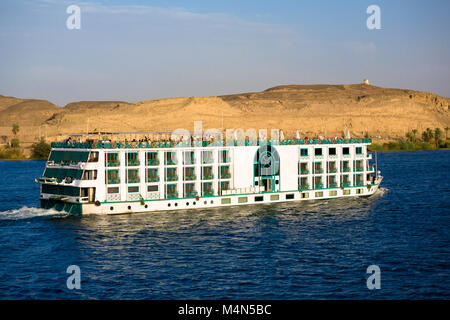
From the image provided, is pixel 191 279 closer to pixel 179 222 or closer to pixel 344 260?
pixel 344 260

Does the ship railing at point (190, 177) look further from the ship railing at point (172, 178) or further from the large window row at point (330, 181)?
the large window row at point (330, 181)

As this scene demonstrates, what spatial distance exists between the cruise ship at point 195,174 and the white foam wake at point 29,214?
73cm

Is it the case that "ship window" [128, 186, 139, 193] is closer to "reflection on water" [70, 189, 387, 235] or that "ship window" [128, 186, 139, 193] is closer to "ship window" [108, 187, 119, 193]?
"ship window" [108, 187, 119, 193]

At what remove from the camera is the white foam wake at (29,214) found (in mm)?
62625

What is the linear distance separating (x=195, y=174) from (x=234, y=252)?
2162 cm

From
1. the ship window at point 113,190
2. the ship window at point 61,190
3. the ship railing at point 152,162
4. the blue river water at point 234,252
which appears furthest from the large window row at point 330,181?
the ship window at point 61,190

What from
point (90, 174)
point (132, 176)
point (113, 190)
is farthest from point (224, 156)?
point (90, 174)

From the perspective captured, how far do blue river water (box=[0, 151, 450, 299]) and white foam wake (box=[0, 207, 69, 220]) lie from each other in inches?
5.5

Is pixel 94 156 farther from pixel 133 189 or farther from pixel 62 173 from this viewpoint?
pixel 133 189

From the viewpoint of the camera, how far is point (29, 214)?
64250 millimetres

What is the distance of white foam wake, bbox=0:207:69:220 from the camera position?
62.6m

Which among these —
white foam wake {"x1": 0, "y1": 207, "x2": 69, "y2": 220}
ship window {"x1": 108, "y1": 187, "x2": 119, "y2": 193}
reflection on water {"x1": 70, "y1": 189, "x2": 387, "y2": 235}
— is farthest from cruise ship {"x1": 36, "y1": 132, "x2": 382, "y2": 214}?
reflection on water {"x1": 70, "y1": 189, "x2": 387, "y2": 235}
